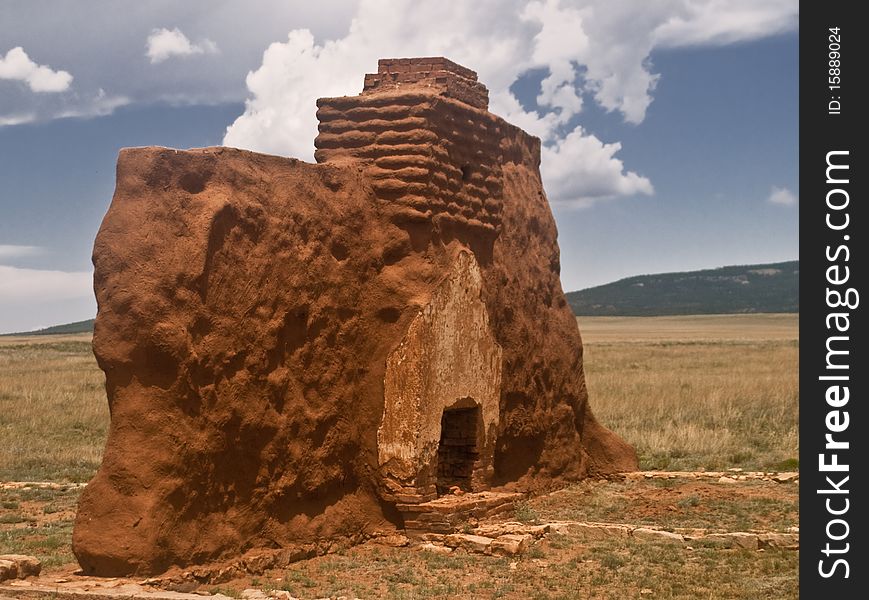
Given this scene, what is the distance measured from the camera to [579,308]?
421 feet

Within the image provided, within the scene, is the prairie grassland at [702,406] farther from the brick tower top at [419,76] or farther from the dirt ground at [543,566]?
the brick tower top at [419,76]

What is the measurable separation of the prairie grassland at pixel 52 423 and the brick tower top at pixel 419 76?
252 inches

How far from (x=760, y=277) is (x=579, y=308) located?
938 inches

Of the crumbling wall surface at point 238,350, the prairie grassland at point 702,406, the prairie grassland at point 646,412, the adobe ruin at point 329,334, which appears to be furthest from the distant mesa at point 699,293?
the crumbling wall surface at point 238,350

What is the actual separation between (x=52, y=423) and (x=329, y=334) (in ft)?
34.6

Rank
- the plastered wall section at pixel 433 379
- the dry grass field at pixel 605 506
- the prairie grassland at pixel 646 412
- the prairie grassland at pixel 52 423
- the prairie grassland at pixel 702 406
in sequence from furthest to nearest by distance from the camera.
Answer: the prairie grassland at pixel 702 406
the prairie grassland at pixel 646 412
the prairie grassland at pixel 52 423
the plastered wall section at pixel 433 379
the dry grass field at pixel 605 506

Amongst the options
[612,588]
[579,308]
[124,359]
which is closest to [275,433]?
Result: [124,359]

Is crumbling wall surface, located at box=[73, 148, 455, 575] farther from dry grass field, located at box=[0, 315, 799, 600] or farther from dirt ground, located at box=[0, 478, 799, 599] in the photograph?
dry grass field, located at box=[0, 315, 799, 600]

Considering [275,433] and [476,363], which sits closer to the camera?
[275,433]

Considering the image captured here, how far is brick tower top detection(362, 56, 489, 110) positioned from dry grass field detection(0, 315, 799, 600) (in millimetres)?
4369

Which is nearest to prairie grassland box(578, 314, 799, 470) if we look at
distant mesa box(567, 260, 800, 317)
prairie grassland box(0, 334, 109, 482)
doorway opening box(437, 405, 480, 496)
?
doorway opening box(437, 405, 480, 496)

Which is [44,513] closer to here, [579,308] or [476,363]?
[476,363]

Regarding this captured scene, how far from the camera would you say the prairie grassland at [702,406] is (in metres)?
16.7

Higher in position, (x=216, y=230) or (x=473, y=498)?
(x=216, y=230)
